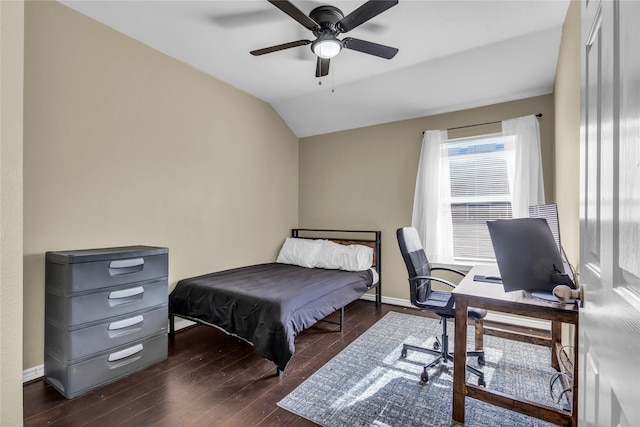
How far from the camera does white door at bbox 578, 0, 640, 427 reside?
1.60 feet

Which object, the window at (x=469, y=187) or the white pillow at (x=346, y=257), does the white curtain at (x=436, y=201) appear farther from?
the white pillow at (x=346, y=257)

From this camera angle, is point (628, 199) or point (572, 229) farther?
point (572, 229)

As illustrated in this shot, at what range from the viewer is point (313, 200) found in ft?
15.6

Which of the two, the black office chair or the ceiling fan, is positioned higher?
the ceiling fan

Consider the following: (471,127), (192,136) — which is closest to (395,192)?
(471,127)

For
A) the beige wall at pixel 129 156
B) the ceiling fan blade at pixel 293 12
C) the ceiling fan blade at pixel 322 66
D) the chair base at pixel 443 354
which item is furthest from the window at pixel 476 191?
the beige wall at pixel 129 156

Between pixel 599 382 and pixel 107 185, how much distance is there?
3156 mm

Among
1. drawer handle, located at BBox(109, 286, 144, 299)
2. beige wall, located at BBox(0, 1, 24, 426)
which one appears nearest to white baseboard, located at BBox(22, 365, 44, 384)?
drawer handle, located at BBox(109, 286, 144, 299)

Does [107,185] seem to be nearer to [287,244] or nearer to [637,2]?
[287,244]

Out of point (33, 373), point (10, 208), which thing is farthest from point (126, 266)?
point (10, 208)

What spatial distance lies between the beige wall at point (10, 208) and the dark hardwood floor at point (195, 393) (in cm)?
122

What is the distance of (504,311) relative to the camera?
63.4 inches

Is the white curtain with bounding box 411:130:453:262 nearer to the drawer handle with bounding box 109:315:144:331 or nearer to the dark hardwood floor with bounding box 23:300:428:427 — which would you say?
the dark hardwood floor with bounding box 23:300:428:427

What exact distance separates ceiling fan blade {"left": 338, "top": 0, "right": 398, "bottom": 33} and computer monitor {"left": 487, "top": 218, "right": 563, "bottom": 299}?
1.43m
